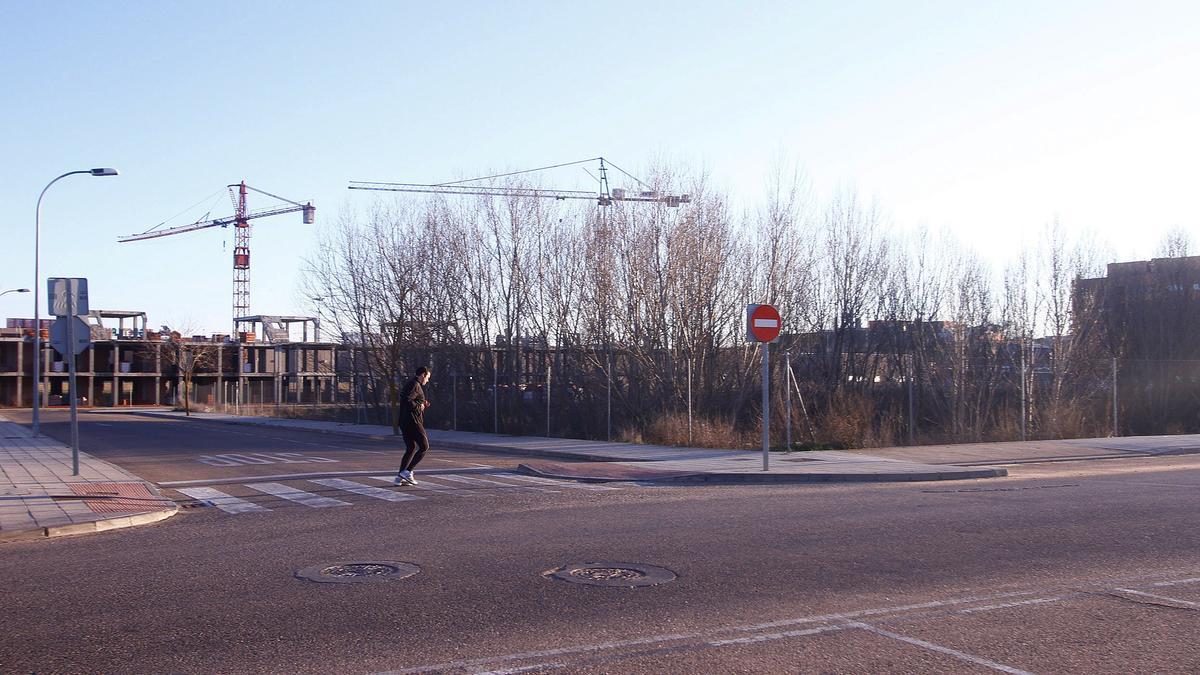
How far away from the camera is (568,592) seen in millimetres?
7664

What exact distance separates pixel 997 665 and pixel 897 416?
22828 mm

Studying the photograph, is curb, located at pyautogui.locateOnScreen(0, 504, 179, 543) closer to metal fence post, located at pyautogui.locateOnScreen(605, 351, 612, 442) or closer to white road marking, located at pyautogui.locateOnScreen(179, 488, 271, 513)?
white road marking, located at pyautogui.locateOnScreen(179, 488, 271, 513)

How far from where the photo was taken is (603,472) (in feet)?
58.9

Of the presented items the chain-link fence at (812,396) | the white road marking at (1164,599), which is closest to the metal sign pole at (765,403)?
the chain-link fence at (812,396)

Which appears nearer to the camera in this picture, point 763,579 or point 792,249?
point 763,579

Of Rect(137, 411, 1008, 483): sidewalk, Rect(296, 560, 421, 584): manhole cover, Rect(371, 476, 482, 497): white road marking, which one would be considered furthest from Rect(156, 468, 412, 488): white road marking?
Rect(296, 560, 421, 584): manhole cover

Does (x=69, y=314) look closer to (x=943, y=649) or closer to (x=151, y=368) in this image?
(x=943, y=649)

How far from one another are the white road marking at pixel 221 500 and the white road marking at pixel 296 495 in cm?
59

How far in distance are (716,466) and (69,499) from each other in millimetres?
10513

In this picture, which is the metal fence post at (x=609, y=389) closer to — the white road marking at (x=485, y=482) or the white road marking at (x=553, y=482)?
the white road marking at (x=553, y=482)

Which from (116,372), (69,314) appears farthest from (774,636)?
(116,372)

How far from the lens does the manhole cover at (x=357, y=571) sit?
8.21 metres

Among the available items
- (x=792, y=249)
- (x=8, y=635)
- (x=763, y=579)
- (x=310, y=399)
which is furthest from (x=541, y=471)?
(x=310, y=399)

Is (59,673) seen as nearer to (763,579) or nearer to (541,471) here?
(763,579)
